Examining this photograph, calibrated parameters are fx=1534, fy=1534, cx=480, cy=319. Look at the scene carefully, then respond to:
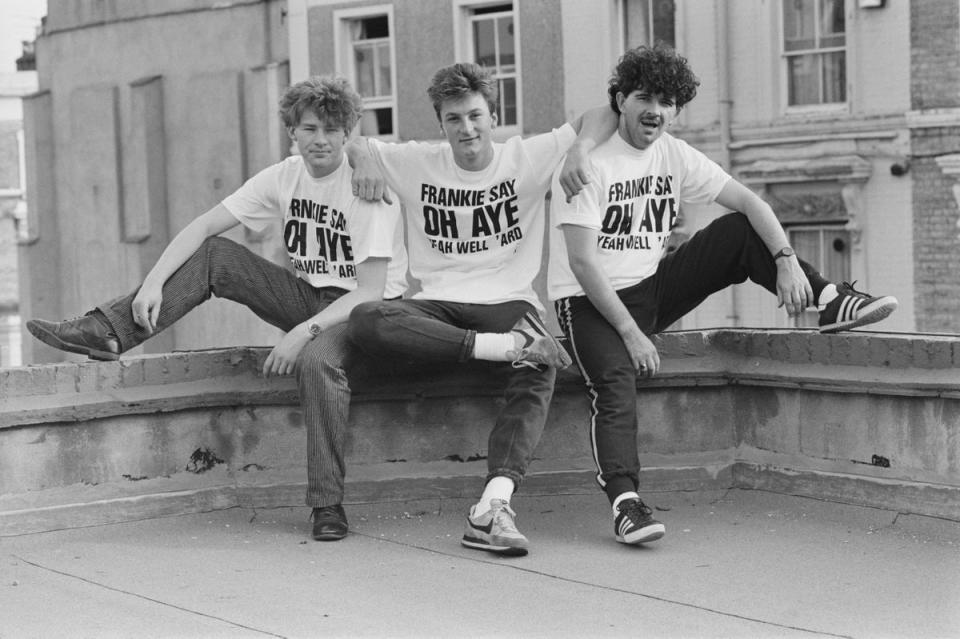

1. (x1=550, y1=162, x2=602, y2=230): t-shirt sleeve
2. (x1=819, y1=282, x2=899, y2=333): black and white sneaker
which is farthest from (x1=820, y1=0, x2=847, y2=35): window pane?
(x1=550, y1=162, x2=602, y2=230): t-shirt sleeve

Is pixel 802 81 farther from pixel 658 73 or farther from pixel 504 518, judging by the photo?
pixel 504 518

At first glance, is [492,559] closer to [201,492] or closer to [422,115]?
[201,492]

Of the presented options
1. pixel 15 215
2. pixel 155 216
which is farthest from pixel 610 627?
pixel 15 215

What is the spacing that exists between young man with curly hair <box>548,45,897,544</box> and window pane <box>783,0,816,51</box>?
13455 mm

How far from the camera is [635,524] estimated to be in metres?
4.80

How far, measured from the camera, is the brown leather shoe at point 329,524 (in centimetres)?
504

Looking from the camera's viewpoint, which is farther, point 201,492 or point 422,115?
point 422,115

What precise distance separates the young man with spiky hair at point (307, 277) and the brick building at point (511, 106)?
1294 centimetres

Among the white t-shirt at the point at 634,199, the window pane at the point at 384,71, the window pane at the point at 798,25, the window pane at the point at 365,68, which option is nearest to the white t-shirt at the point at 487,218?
the white t-shirt at the point at 634,199

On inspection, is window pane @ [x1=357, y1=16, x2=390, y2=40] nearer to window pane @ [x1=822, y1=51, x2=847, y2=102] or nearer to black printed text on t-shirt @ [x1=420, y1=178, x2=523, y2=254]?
window pane @ [x1=822, y1=51, x2=847, y2=102]

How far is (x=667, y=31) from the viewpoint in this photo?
1925cm

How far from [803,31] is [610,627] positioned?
15451 millimetres

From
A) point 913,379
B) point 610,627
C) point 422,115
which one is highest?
point 422,115

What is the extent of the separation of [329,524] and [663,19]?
15.2m
